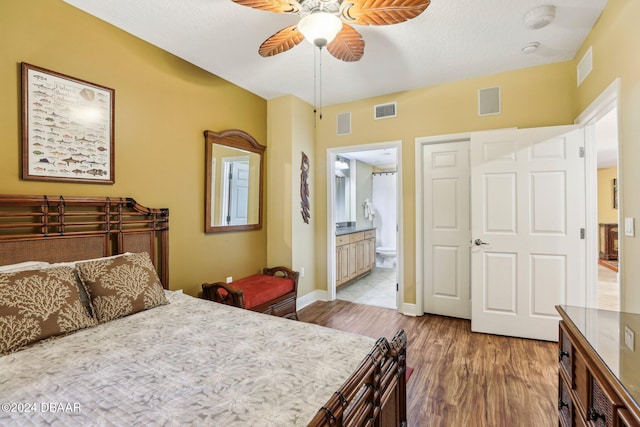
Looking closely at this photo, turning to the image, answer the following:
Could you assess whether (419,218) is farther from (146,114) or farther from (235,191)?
(146,114)

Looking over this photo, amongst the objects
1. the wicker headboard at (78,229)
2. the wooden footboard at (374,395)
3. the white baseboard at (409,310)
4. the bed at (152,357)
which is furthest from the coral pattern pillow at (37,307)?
the white baseboard at (409,310)

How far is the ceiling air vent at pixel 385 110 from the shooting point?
3703mm

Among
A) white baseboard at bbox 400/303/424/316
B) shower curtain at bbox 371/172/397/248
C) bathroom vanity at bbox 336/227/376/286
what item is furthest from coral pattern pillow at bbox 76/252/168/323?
shower curtain at bbox 371/172/397/248

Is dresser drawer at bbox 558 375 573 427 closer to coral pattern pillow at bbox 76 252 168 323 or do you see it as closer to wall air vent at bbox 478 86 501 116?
coral pattern pillow at bbox 76 252 168 323

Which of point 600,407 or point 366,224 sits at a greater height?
point 366,224

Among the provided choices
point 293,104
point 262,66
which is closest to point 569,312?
point 262,66

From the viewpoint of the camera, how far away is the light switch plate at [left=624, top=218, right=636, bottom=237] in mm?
1808

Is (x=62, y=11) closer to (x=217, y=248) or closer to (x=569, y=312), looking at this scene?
(x=217, y=248)

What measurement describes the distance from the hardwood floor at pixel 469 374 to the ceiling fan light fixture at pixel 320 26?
2362 millimetres

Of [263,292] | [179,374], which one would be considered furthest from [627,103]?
[263,292]

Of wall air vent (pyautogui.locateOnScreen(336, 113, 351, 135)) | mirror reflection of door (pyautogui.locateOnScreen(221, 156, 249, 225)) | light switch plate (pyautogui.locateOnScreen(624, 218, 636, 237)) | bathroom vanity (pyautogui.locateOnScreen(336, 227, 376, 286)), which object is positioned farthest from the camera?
bathroom vanity (pyautogui.locateOnScreen(336, 227, 376, 286))

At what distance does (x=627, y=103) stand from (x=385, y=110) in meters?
2.29

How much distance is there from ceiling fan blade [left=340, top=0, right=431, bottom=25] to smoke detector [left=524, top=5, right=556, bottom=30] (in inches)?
45.5

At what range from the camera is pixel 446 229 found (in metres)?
3.53
